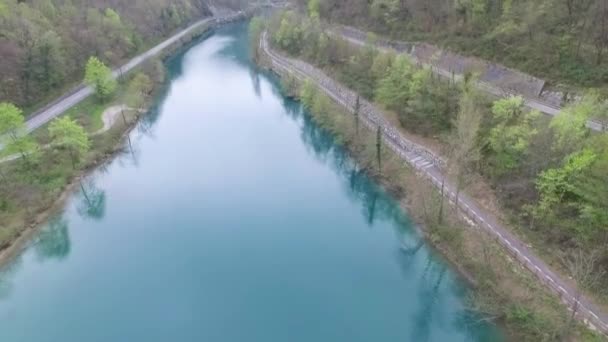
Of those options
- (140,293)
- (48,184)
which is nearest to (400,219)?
(140,293)

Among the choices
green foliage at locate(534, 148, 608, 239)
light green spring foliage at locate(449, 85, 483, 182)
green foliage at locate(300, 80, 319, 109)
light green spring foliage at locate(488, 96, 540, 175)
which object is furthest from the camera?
green foliage at locate(300, 80, 319, 109)

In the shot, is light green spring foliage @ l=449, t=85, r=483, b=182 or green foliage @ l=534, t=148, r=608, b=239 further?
light green spring foliage @ l=449, t=85, r=483, b=182

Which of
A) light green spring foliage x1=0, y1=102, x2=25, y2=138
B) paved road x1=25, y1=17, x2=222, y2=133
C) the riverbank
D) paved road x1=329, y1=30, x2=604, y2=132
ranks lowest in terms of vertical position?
the riverbank

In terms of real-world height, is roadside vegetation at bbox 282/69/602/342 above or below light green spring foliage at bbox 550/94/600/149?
below

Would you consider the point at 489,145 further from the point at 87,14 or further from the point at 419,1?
the point at 87,14

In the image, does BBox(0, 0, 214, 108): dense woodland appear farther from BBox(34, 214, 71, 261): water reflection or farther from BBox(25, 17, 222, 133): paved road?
BBox(34, 214, 71, 261): water reflection

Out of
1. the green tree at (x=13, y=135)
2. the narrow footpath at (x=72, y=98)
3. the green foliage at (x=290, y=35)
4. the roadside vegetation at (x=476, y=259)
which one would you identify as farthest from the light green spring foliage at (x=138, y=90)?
the roadside vegetation at (x=476, y=259)

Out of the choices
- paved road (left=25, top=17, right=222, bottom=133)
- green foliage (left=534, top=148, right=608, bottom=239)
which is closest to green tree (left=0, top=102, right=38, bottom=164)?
paved road (left=25, top=17, right=222, bottom=133)

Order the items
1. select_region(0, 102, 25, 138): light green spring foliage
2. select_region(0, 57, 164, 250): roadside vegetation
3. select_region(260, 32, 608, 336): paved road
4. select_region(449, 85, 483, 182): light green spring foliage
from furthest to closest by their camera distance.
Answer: select_region(0, 102, 25, 138): light green spring foliage → select_region(0, 57, 164, 250): roadside vegetation → select_region(449, 85, 483, 182): light green spring foliage → select_region(260, 32, 608, 336): paved road
